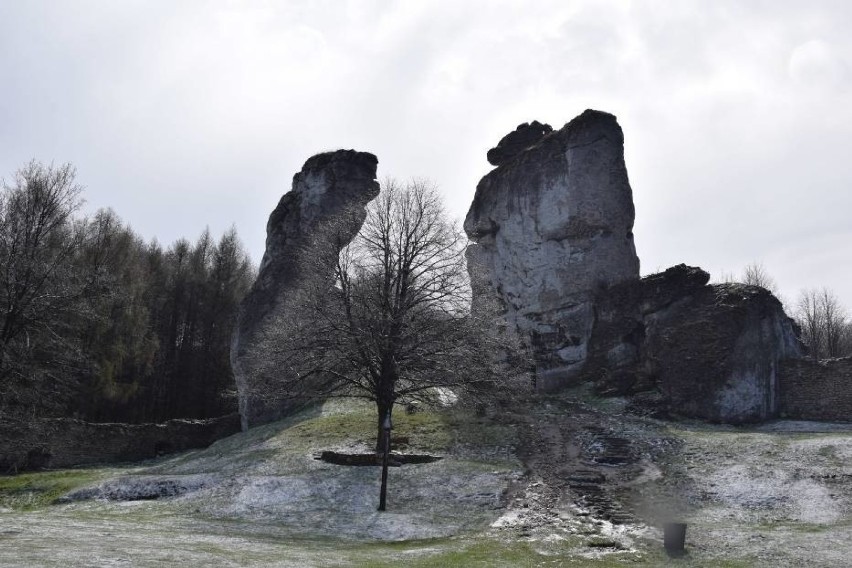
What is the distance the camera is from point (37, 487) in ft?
72.3

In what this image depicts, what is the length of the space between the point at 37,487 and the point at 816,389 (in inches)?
1020

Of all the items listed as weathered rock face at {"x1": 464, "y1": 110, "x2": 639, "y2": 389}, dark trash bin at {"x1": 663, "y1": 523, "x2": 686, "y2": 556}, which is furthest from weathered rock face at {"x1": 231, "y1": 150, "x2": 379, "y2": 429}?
dark trash bin at {"x1": 663, "y1": 523, "x2": 686, "y2": 556}

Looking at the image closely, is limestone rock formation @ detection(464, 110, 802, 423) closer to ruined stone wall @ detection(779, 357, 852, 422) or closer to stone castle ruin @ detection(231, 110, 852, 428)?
stone castle ruin @ detection(231, 110, 852, 428)

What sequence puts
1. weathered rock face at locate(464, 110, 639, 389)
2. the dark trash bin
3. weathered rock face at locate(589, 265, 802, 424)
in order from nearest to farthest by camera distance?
the dark trash bin, weathered rock face at locate(589, 265, 802, 424), weathered rock face at locate(464, 110, 639, 389)

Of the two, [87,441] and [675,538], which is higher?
[87,441]

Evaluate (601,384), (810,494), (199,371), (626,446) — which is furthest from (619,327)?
(199,371)

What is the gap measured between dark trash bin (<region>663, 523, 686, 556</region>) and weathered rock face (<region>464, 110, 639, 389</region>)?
16.4m

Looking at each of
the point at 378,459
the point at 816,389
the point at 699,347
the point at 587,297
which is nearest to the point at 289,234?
the point at 587,297

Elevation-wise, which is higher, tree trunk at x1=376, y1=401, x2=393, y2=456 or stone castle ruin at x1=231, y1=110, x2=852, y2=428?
stone castle ruin at x1=231, y1=110, x2=852, y2=428

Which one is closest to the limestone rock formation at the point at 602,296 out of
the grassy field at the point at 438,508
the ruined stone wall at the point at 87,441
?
the grassy field at the point at 438,508

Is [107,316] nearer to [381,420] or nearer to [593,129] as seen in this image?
[381,420]

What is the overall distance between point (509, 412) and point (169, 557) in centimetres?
1648

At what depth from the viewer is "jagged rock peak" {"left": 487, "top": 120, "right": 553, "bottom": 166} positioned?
121ft

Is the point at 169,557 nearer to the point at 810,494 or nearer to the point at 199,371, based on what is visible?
the point at 810,494
